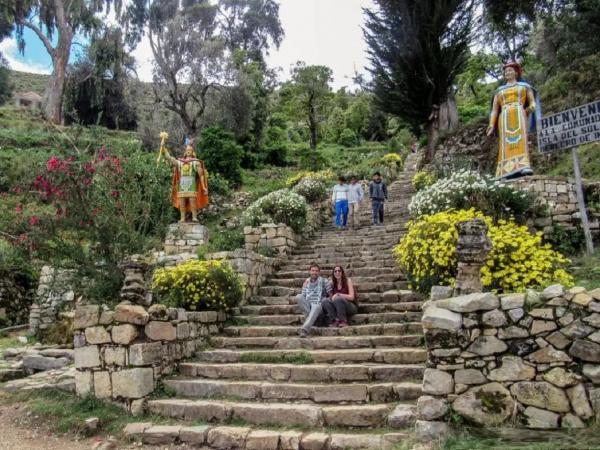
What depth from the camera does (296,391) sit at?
5.44 m

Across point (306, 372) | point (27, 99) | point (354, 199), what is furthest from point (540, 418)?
point (27, 99)

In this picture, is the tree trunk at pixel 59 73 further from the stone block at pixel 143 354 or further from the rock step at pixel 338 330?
the stone block at pixel 143 354

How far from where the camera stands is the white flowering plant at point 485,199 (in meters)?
8.30

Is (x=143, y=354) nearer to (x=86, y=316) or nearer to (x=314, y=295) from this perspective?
(x=86, y=316)

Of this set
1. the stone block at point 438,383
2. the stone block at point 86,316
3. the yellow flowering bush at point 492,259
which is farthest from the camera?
the yellow flowering bush at point 492,259

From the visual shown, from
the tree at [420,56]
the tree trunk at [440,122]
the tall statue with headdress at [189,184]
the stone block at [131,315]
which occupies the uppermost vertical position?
the tree at [420,56]

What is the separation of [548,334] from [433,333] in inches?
37.8

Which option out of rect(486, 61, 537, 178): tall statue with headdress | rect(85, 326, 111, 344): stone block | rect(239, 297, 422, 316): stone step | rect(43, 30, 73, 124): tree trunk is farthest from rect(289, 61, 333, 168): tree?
rect(85, 326, 111, 344): stone block

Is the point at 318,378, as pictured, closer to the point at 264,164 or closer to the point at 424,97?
the point at 424,97

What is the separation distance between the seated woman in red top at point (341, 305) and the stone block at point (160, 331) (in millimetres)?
2215

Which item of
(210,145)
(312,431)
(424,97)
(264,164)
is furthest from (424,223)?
(264,164)

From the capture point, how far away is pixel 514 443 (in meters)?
3.81

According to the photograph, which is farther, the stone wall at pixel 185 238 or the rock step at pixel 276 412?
the stone wall at pixel 185 238

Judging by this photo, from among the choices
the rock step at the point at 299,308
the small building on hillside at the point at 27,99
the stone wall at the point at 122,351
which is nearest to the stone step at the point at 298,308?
the rock step at the point at 299,308
